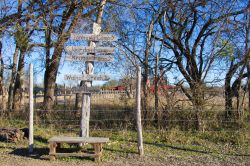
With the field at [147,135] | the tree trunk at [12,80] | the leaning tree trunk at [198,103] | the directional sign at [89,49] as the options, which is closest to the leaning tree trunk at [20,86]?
the tree trunk at [12,80]

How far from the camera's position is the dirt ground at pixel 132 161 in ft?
22.4

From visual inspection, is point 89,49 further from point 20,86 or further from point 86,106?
point 20,86

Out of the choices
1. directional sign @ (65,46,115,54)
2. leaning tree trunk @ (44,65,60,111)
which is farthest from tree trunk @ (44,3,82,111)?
directional sign @ (65,46,115,54)

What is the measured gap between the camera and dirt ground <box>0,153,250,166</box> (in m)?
6.81

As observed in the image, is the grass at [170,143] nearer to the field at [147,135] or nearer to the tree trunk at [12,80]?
the field at [147,135]

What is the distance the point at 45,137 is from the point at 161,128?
3339 millimetres

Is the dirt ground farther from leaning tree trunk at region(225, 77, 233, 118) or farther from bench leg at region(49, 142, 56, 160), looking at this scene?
leaning tree trunk at region(225, 77, 233, 118)

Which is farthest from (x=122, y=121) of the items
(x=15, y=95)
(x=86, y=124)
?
(x=15, y=95)

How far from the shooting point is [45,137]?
908 centimetres

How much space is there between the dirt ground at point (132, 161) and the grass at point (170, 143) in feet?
0.73

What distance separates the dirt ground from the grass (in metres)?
0.22

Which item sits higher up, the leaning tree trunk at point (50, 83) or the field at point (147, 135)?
the leaning tree trunk at point (50, 83)

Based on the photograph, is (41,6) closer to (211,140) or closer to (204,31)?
(204,31)

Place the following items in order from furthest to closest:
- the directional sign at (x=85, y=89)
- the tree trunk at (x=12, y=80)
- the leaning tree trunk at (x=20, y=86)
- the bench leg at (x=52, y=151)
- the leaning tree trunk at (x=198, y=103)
Answer: the tree trunk at (x=12, y=80)
the leaning tree trunk at (x=20, y=86)
the leaning tree trunk at (x=198, y=103)
the directional sign at (x=85, y=89)
the bench leg at (x=52, y=151)
